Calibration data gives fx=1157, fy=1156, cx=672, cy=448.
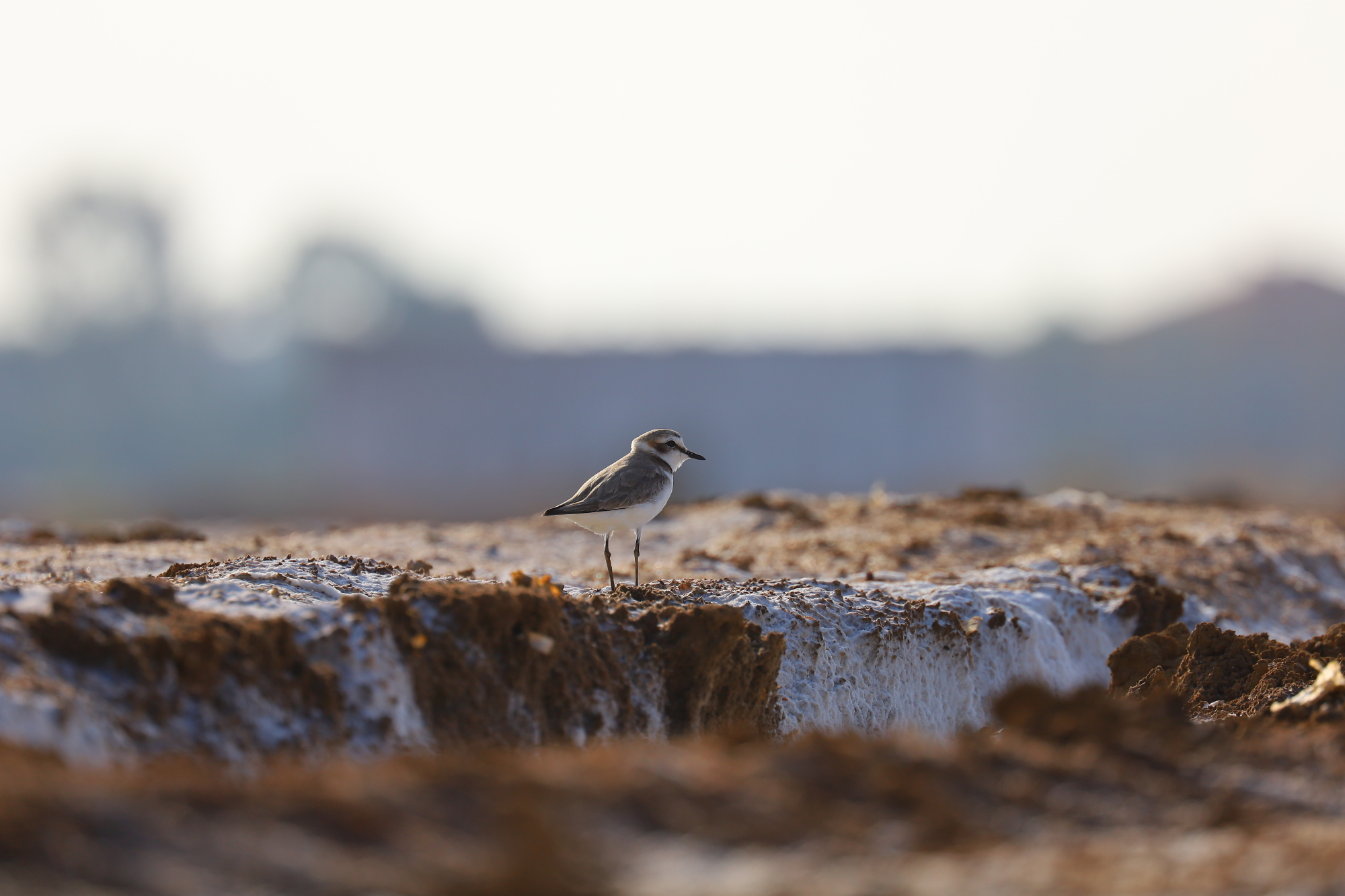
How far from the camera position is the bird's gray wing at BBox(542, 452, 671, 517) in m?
7.34

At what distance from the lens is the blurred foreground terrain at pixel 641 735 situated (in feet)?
10.2

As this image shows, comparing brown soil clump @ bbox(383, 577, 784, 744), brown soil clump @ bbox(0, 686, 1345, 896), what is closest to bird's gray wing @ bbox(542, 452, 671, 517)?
brown soil clump @ bbox(383, 577, 784, 744)

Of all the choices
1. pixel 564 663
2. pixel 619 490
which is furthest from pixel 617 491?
pixel 564 663

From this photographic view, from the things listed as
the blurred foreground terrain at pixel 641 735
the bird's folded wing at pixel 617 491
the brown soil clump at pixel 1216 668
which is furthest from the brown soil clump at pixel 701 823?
the bird's folded wing at pixel 617 491

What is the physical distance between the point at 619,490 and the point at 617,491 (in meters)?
0.01

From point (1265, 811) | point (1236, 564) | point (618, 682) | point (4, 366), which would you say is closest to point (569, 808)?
point (1265, 811)

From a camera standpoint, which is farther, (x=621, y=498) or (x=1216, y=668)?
(x=1216, y=668)

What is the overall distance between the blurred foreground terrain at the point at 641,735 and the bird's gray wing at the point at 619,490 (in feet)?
1.82

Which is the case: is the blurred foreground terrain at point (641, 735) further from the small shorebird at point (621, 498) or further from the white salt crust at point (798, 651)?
the small shorebird at point (621, 498)

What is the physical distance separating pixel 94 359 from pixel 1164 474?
47869 millimetres

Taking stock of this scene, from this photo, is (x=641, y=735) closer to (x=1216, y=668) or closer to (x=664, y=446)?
(x=664, y=446)

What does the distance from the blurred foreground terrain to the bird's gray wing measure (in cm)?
56

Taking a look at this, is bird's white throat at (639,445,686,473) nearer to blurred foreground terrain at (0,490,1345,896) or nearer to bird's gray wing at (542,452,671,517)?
bird's gray wing at (542,452,671,517)

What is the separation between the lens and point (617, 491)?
741 cm
